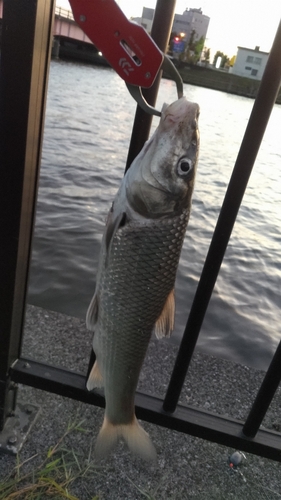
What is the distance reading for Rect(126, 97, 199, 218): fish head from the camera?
130 cm

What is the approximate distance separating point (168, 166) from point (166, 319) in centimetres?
63

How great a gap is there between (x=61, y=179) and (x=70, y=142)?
4154 millimetres

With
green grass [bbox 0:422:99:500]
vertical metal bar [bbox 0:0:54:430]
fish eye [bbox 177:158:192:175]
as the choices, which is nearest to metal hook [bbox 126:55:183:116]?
fish eye [bbox 177:158:192:175]

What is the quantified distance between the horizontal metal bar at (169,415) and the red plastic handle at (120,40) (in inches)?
62.3

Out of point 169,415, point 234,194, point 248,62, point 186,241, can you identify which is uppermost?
point 248,62

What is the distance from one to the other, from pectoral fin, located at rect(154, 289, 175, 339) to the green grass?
1.08 metres

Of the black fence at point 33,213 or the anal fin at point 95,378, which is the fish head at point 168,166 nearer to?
the black fence at point 33,213

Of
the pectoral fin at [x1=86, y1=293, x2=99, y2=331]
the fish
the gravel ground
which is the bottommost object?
the gravel ground

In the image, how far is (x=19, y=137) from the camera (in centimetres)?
169

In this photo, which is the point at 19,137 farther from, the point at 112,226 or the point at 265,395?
the point at 265,395

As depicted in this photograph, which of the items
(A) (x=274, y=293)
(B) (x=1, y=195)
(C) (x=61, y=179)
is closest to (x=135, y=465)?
(B) (x=1, y=195)

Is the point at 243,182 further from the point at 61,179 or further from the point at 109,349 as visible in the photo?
the point at 61,179

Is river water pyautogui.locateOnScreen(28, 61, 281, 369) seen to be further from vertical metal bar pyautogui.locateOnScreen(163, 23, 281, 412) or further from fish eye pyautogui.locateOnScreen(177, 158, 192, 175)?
fish eye pyautogui.locateOnScreen(177, 158, 192, 175)

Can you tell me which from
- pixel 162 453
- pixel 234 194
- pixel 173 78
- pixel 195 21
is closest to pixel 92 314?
pixel 234 194
